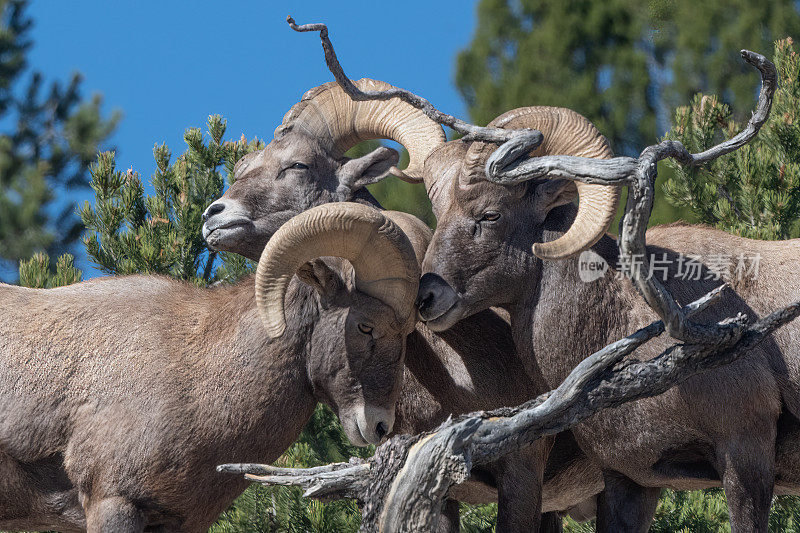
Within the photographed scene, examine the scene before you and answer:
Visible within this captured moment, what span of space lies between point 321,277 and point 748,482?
2568 mm

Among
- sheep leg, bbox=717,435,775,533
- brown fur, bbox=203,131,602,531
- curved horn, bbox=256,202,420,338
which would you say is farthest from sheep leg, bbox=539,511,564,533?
curved horn, bbox=256,202,420,338

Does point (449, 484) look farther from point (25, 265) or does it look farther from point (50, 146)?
point (50, 146)

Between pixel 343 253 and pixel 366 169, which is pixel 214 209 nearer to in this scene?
pixel 366 169

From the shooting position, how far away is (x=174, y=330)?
7.52 metres

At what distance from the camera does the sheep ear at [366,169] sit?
8078mm

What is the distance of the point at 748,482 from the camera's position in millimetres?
6578

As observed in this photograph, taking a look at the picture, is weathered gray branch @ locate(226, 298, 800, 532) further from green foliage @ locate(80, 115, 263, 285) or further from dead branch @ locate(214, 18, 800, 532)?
green foliage @ locate(80, 115, 263, 285)

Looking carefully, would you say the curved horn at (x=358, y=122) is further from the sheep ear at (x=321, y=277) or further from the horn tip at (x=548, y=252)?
the horn tip at (x=548, y=252)

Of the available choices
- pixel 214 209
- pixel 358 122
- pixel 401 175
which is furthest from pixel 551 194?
pixel 214 209

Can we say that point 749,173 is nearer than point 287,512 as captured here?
No

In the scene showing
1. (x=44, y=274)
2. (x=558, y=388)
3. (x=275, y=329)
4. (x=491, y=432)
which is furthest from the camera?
(x=44, y=274)

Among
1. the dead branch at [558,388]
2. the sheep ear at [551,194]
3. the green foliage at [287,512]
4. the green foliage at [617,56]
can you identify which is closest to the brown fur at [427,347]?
the sheep ear at [551,194]

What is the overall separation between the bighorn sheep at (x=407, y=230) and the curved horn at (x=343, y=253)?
785mm

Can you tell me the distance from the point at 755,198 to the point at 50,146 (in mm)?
14843
